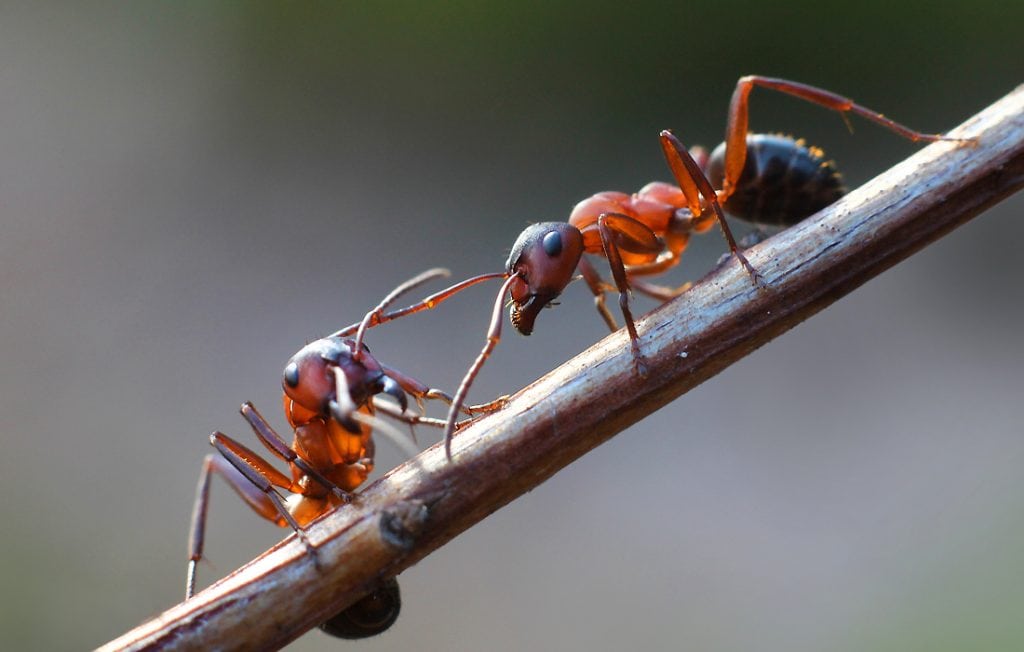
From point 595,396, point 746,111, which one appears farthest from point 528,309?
point 746,111

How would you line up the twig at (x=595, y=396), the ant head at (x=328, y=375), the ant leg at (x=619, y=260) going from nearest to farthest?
the twig at (x=595, y=396) < the ant leg at (x=619, y=260) < the ant head at (x=328, y=375)

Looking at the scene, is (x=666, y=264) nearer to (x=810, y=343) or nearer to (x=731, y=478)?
(x=731, y=478)

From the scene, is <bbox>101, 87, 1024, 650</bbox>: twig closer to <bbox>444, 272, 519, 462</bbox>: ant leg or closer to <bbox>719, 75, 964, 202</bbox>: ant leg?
<bbox>444, 272, 519, 462</bbox>: ant leg

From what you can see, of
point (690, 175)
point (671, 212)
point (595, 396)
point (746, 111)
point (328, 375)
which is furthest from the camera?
point (671, 212)

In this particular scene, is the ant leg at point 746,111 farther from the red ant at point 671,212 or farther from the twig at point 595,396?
the twig at point 595,396

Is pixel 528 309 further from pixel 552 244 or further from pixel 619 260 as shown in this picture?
pixel 619 260

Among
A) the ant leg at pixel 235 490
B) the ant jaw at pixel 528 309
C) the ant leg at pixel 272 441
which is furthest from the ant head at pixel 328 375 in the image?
A: the ant jaw at pixel 528 309

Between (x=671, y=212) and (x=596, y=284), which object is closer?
(x=596, y=284)

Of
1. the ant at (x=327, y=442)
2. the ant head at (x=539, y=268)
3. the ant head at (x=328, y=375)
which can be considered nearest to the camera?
the ant at (x=327, y=442)

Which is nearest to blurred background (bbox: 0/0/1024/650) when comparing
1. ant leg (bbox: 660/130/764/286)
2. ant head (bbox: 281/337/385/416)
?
ant leg (bbox: 660/130/764/286)
